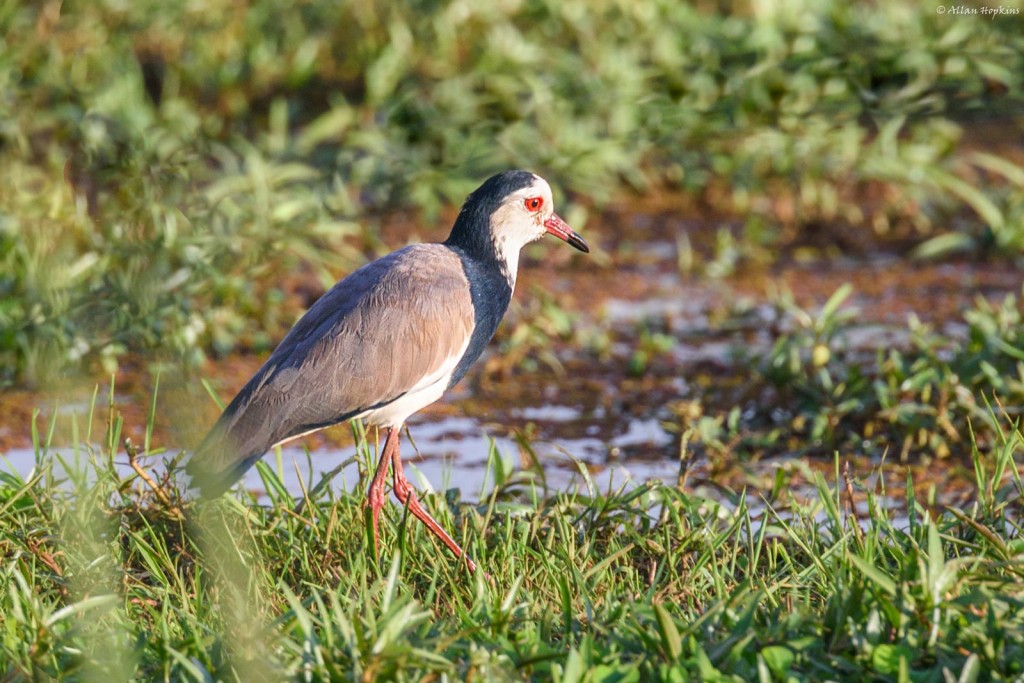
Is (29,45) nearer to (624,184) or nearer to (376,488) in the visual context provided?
(624,184)

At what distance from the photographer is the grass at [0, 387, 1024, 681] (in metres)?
3.29

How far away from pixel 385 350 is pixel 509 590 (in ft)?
3.38

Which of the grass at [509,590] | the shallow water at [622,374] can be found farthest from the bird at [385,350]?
the shallow water at [622,374]

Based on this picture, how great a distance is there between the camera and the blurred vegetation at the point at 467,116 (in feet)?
22.9

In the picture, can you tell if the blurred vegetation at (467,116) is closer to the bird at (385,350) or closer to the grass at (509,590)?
the bird at (385,350)

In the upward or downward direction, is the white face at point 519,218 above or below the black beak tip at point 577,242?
above

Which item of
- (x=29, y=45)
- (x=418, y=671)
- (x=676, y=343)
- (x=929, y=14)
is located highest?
(x=29, y=45)

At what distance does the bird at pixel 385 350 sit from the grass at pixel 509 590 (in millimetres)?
172

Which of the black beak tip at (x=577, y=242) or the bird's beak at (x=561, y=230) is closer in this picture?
the bird's beak at (x=561, y=230)

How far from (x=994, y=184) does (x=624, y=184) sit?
2142 mm

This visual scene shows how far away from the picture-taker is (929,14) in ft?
28.7

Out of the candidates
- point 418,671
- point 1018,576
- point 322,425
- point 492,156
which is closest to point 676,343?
point 492,156

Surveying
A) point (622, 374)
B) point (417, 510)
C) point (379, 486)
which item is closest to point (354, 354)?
point (379, 486)

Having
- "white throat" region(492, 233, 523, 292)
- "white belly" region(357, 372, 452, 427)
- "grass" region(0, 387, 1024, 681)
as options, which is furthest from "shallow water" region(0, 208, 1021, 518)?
"white throat" region(492, 233, 523, 292)
